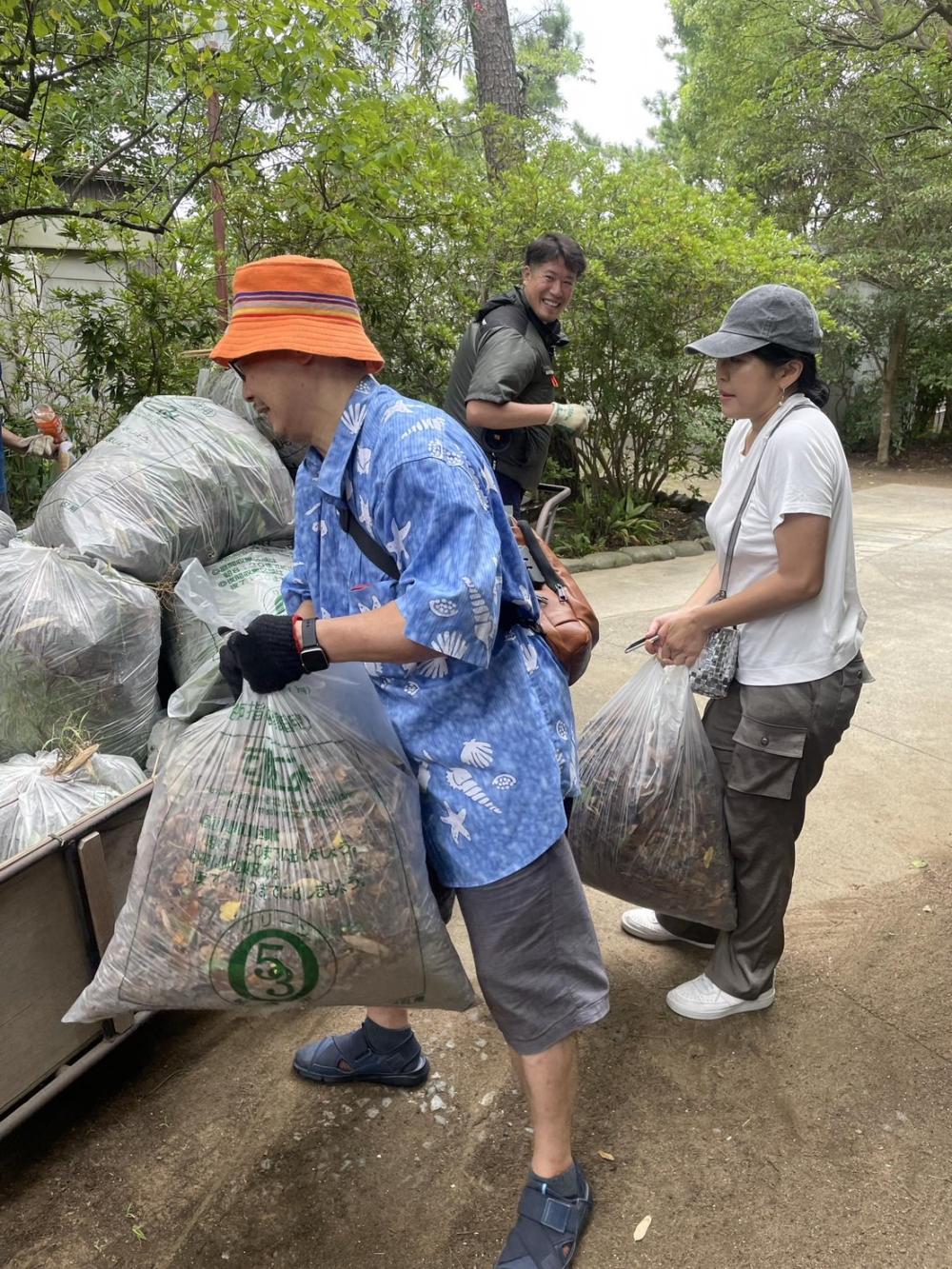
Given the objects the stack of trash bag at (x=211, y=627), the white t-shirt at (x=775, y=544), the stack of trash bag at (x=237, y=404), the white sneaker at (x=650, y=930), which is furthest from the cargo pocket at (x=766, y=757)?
the stack of trash bag at (x=237, y=404)

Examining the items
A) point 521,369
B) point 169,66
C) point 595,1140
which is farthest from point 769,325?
point 169,66

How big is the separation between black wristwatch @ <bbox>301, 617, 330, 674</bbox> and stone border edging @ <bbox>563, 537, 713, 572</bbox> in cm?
584

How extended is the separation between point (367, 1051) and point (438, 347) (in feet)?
17.9

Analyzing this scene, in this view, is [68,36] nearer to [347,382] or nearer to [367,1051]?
[347,382]

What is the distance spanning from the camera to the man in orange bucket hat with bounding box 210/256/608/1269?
141 cm

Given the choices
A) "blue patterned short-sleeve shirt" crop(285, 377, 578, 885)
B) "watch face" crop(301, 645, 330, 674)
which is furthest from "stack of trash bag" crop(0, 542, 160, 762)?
"watch face" crop(301, 645, 330, 674)

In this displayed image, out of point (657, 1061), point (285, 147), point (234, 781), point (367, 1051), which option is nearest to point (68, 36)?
point (285, 147)

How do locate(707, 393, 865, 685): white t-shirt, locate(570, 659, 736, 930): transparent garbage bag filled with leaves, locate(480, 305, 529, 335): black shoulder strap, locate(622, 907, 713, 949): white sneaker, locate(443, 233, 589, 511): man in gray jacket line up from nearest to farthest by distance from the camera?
locate(707, 393, 865, 685): white t-shirt
locate(570, 659, 736, 930): transparent garbage bag filled with leaves
locate(622, 907, 713, 949): white sneaker
locate(443, 233, 589, 511): man in gray jacket
locate(480, 305, 529, 335): black shoulder strap

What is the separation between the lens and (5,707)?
256 cm

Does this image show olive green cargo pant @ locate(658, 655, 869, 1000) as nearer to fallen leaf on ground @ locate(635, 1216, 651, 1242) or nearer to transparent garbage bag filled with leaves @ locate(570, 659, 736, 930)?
transparent garbage bag filled with leaves @ locate(570, 659, 736, 930)

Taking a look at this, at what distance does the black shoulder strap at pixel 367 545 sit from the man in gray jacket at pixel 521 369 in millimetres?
2069

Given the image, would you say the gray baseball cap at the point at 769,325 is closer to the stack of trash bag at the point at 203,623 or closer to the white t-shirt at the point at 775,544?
the white t-shirt at the point at 775,544

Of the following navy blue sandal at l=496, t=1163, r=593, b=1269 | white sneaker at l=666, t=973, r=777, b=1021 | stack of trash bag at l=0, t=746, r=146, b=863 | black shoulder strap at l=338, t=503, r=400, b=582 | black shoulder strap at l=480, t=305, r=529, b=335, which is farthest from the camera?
black shoulder strap at l=480, t=305, r=529, b=335

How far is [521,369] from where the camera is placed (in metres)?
3.55
